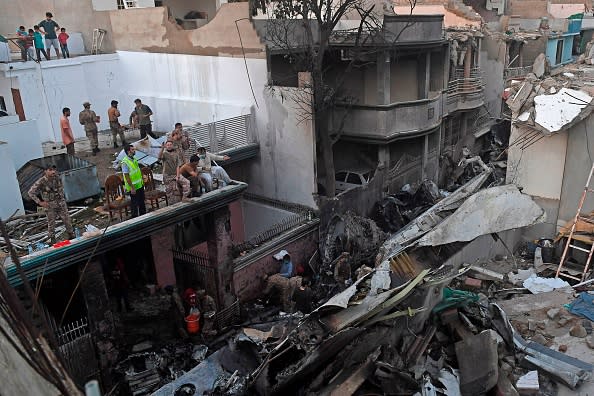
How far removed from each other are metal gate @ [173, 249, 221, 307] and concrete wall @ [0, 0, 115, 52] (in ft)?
39.6

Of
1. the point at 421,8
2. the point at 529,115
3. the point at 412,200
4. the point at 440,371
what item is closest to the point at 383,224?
the point at 412,200

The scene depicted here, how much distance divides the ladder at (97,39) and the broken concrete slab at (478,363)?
19311 millimetres

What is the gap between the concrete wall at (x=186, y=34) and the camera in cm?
1742

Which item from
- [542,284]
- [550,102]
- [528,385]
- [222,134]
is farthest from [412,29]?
[528,385]

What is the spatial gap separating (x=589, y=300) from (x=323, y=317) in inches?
254

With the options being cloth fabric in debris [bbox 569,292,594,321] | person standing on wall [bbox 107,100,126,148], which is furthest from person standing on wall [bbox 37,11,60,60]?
cloth fabric in debris [bbox 569,292,594,321]

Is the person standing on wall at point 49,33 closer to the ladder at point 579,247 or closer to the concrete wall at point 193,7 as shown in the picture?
the concrete wall at point 193,7

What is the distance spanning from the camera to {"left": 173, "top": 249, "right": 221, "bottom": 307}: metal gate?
14555mm

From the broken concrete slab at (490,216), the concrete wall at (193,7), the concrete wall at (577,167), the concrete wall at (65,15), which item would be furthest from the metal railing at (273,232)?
the concrete wall at (193,7)

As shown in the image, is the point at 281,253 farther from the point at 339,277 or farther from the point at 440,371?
the point at 440,371

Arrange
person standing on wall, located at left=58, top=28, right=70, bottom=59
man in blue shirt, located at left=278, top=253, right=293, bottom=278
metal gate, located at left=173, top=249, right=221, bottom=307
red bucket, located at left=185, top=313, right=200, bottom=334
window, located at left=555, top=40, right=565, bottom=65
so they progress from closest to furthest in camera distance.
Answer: red bucket, located at left=185, top=313, right=200, bottom=334 < metal gate, located at left=173, top=249, right=221, bottom=307 < man in blue shirt, located at left=278, top=253, right=293, bottom=278 < person standing on wall, located at left=58, top=28, right=70, bottom=59 < window, located at left=555, top=40, right=565, bottom=65

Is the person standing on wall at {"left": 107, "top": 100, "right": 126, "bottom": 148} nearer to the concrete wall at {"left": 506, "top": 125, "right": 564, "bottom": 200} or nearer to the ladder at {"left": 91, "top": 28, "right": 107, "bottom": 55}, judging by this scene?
the ladder at {"left": 91, "top": 28, "right": 107, "bottom": 55}

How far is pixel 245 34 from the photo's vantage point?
17.5m

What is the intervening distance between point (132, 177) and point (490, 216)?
8.40 m
